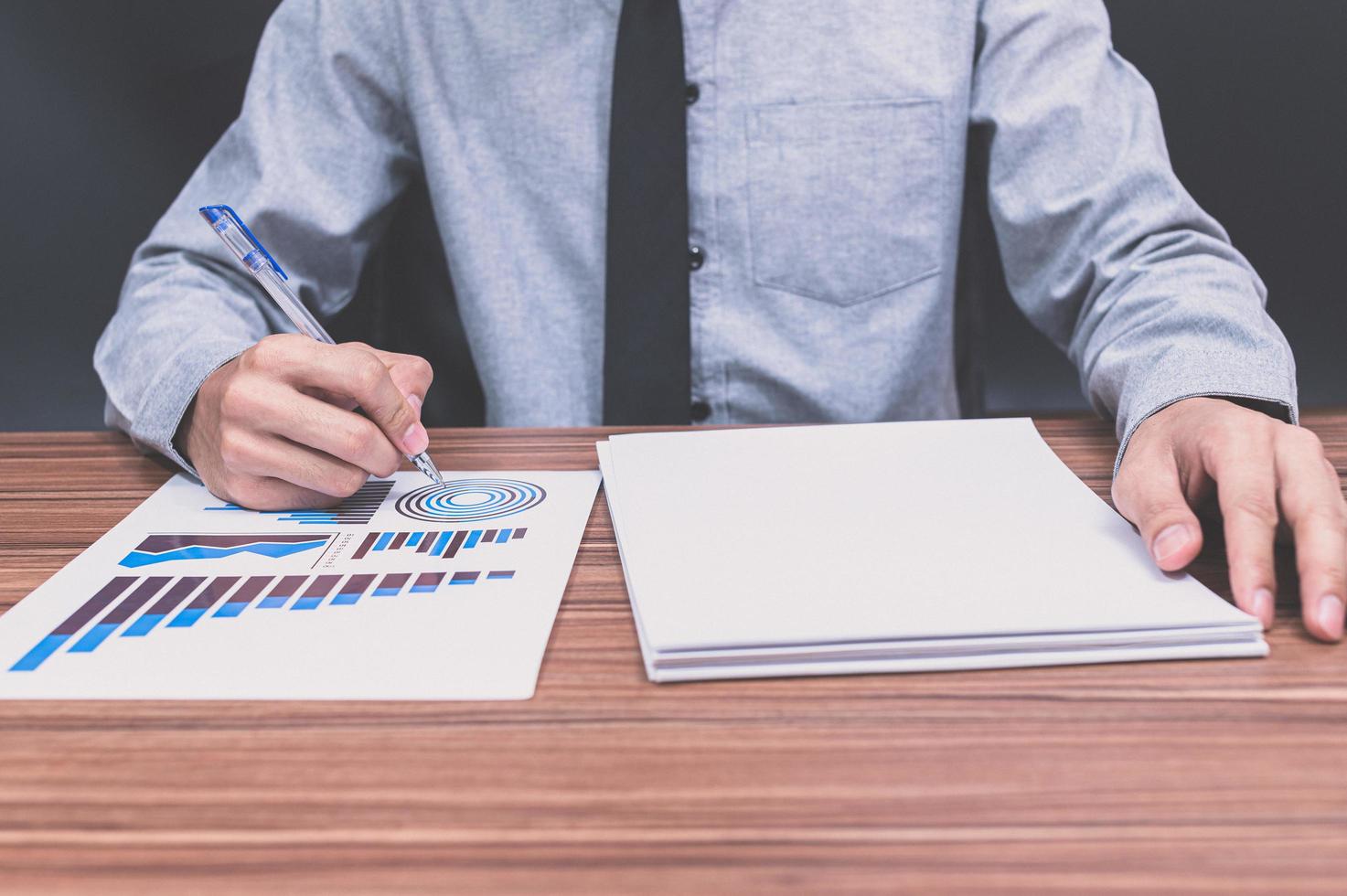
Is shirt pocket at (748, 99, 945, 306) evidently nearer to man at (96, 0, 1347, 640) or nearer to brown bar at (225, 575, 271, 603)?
man at (96, 0, 1347, 640)

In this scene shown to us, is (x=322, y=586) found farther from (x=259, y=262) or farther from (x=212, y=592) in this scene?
(x=259, y=262)

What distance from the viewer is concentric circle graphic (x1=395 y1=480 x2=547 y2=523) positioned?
65 centimetres

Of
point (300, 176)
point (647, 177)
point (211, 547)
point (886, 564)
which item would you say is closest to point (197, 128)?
point (300, 176)

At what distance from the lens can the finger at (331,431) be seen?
2.14 feet

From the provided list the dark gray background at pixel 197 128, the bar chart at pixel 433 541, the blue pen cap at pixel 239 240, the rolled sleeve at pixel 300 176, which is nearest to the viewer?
the bar chart at pixel 433 541

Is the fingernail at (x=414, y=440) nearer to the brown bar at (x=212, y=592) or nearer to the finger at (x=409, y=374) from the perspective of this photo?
the finger at (x=409, y=374)

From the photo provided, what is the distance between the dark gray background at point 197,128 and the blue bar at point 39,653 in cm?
99

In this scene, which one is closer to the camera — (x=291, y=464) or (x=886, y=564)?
(x=886, y=564)

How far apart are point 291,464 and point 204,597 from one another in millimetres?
149

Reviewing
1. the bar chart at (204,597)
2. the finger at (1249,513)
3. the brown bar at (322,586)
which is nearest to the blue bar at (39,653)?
the bar chart at (204,597)

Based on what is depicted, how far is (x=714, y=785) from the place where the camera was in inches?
14.6

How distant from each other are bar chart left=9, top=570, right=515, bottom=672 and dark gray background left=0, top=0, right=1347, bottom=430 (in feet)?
3.09

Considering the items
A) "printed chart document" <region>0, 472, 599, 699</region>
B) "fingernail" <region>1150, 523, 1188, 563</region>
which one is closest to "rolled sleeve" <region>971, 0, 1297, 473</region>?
"fingernail" <region>1150, 523, 1188, 563</region>

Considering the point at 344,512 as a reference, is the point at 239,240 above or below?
above
